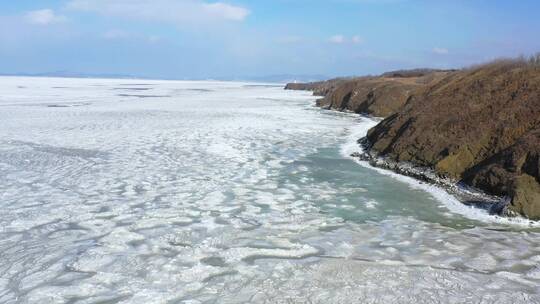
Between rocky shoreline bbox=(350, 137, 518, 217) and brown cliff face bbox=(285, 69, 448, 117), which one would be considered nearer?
Answer: rocky shoreline bbox=(350, 137, 518, 217)

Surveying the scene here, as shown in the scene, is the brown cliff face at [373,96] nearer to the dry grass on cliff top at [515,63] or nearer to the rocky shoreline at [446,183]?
the dry grass on cliff top at [515,63]

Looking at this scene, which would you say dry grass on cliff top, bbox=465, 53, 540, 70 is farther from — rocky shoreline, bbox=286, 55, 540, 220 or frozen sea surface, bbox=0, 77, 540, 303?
frozen sea surface, bbox=0, 77, 540, 303

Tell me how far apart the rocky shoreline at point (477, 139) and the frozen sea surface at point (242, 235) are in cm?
65

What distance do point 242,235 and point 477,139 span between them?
21.5 ft

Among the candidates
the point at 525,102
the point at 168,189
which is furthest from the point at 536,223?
the point at 168,189

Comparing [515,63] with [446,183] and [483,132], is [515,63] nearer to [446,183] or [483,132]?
[483,132]

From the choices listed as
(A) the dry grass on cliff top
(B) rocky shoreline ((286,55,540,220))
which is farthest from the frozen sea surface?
(A) the dry grass on cliff top

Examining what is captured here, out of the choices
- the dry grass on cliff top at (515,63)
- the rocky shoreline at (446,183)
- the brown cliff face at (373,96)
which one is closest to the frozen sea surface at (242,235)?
the rocky shoreline at (446,183)

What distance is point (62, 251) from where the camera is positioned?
6270 millimetres

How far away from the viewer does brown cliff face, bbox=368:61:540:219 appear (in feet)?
28.8

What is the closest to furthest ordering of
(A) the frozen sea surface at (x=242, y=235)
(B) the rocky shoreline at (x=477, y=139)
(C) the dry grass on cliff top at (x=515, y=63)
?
(A) the frozen sea surface at (x=242, y=235) → (B) the rocky shoreline at (x=477, y=139) → (C) the dry grass on cliff top at (x=515, y=63)

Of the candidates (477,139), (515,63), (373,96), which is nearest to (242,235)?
(477,139)

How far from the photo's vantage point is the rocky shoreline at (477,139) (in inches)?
341

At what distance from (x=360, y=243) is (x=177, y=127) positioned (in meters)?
14.3
